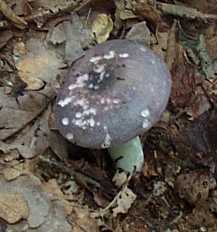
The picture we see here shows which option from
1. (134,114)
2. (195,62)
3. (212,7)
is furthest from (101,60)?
(212,7)

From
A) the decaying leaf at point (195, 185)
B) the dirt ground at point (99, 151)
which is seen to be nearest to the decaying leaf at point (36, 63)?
the dirt ground at point (99, 151)

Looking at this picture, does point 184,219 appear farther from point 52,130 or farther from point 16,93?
point 16,93

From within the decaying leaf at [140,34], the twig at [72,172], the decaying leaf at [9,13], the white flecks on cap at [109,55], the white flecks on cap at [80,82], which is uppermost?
the white flecks on cap at [109,55]

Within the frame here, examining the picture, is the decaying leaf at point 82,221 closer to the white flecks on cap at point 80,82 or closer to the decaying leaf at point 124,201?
the decaying leaf at point 124,201

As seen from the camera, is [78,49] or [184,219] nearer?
[184,219]

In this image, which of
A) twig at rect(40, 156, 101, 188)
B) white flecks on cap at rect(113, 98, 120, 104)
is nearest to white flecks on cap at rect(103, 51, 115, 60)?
white flecks on cap at rect(113, 98, 120, 104)

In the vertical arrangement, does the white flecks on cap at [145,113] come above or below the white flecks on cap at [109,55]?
below

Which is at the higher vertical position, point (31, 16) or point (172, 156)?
point (31, 16)

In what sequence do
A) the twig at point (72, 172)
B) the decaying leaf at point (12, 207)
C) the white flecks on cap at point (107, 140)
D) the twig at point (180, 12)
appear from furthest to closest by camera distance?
the twig at point (180, 12), the twig at point (72, 172), the decaying leaf at point (12, 207), the white flecks on cap at point (107, 140)
